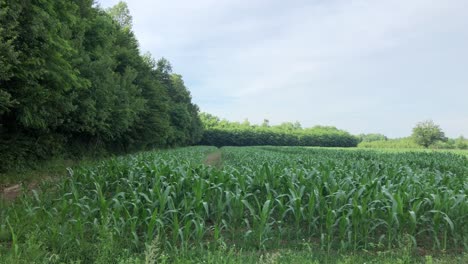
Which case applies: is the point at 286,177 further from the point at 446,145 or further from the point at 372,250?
the point at 446,145

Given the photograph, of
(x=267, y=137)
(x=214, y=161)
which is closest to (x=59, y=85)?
Result: (x=214, y=161)

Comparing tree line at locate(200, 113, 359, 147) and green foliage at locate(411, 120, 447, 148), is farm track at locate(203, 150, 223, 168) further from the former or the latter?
green foliage at locate(411, 120, 447, 148)

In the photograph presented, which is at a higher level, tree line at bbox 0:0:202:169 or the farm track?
tree line at bbox 0:0:202:169

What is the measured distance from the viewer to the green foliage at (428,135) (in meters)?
78.6

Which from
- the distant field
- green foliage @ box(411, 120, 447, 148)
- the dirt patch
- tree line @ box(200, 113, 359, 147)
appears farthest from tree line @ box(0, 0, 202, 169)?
green foliage @ box(411, 120, 447, 148)

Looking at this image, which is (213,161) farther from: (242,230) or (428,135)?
(428,135)

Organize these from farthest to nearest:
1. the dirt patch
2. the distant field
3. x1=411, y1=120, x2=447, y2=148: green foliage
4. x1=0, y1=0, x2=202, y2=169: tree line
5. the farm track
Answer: x1=411, y1=120, x2=447, y2=148: green foliage → the dirt patch → the farm track → x1=0, y1=0, x2=202, y2=169: tree line → the distant field

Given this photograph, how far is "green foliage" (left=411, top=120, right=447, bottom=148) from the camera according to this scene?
78.6m

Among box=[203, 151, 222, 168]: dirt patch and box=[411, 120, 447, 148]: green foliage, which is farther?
box=[411, 120, 447, 148]: green foliage

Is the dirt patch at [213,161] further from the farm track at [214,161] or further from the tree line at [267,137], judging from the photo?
the tree line at [267,137]

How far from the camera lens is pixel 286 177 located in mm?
6641

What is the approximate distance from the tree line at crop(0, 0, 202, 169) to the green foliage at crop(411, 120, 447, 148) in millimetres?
73887

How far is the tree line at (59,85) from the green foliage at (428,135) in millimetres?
73887

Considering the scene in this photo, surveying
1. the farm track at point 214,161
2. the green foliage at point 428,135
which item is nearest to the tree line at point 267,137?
the green foliage at point 428,135
